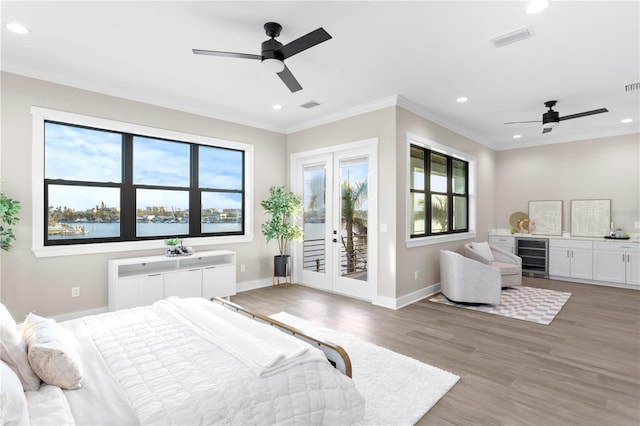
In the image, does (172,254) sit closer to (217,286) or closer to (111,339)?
(217,286)

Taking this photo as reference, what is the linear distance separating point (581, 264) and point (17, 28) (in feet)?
28.4

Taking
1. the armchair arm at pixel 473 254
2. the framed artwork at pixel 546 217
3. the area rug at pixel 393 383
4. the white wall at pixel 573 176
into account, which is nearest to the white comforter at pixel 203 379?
the area rug at pixel 393 383

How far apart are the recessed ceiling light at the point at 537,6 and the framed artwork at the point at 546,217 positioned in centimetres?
560

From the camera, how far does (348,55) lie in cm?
333

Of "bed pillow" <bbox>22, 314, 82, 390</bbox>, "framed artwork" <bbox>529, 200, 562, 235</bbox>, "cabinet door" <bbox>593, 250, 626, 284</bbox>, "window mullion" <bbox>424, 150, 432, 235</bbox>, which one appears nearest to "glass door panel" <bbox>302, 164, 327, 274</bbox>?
"window mullion" <bbox>424, 150, 432, 235</bbox>

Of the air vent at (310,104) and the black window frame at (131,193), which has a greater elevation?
the air vent at (310,104)

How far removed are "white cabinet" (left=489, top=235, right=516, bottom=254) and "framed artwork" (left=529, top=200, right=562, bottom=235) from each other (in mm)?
565

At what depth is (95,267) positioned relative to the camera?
13.5 feet

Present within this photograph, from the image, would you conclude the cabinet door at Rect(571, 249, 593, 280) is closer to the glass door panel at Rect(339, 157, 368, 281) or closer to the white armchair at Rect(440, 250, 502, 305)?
the white armchair at Rect(440, 250, 502, 305)

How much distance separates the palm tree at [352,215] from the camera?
17.0ft

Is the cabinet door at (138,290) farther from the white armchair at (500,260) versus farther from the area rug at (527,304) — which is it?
the white armchair at (500,260)

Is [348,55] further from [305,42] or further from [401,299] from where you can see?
[401,299]

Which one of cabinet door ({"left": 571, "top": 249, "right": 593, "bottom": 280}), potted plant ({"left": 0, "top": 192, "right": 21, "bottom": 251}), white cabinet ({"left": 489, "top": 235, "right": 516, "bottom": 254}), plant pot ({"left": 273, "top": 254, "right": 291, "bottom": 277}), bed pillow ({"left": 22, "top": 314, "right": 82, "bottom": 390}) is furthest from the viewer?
white cabinet ({"left": 489, "top": 235, "right": 516, "bottom": 254})

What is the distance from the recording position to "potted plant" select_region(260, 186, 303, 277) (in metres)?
5.62
